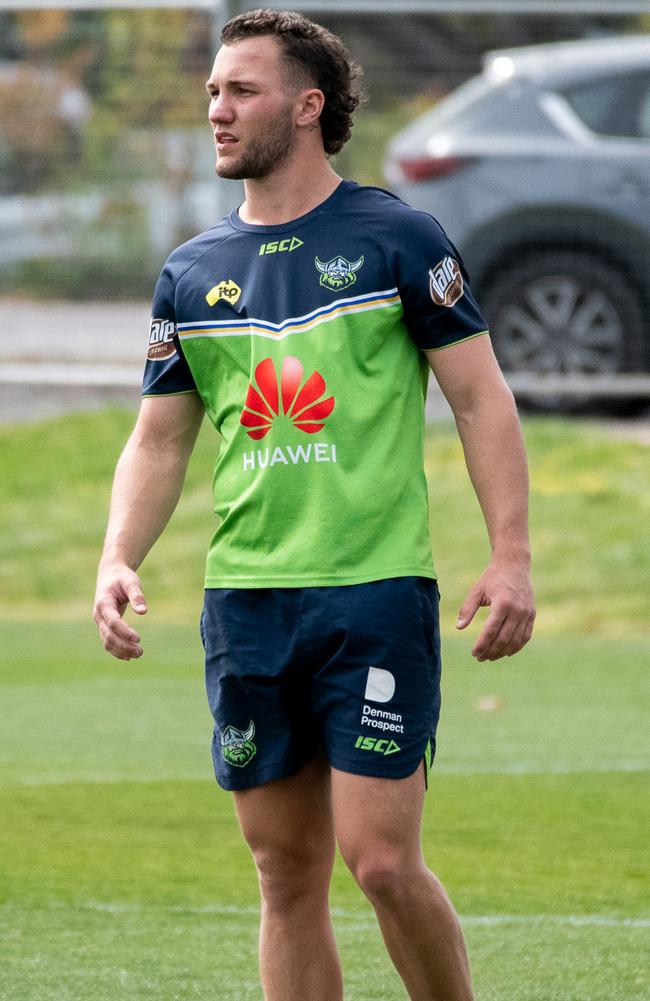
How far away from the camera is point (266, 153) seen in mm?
3512

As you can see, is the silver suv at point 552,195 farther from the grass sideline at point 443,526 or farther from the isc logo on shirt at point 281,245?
the isc logo on shirt at point 281,245

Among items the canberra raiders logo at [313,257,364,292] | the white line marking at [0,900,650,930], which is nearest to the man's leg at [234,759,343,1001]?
the canberra raiders logo at [313,257,364,292]

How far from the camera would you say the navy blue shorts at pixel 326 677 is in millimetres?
3346

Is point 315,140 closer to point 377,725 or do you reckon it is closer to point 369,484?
point 369,484

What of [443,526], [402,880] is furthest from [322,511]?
[443,526]

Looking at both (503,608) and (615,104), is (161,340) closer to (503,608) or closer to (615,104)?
(503,608)

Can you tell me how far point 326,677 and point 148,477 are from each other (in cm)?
60

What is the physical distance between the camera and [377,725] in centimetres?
334

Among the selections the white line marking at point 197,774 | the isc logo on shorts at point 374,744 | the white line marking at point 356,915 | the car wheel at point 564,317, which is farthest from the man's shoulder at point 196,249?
the car wheel at point 564,317

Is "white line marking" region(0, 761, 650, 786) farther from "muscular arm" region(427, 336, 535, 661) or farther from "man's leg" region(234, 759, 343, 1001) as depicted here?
"muscular arm" region(427, 336, 535, 661)

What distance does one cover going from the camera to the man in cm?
336

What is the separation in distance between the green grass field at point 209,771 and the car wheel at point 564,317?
1.60ft

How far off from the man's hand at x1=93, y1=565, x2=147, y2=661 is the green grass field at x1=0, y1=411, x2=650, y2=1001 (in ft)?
4.11

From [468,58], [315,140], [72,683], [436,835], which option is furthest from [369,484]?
[468,58]
